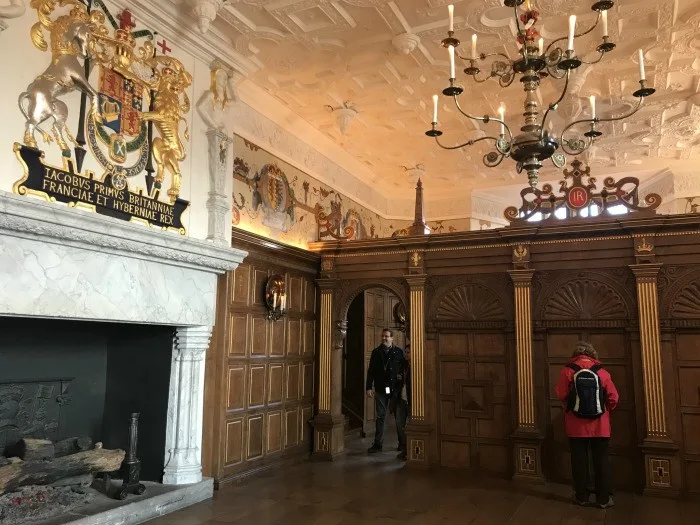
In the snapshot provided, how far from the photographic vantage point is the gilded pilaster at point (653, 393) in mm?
5887

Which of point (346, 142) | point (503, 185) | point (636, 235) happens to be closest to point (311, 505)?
point (636, 235)

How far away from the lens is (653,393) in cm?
602

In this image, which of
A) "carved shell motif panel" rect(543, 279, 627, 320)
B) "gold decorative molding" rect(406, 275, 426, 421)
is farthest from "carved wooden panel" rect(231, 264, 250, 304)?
"carved shell motif panel" rect(543, 279, 627, 320)

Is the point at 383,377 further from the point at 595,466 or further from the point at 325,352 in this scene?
the point at 595,466

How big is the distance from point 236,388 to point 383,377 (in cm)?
236

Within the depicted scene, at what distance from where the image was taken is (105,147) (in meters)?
4.75

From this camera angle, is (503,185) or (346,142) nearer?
(346,142)

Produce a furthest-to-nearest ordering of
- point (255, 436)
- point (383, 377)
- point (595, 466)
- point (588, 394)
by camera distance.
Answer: point (383, 377) → point (255, 436) → point (595, 466) → point (588, 394)

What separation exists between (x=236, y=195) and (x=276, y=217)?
0.90m

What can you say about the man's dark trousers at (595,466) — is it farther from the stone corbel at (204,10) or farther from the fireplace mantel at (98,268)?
the stone corbel at (204,10)

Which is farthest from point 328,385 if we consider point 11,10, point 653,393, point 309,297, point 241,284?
point 11,10

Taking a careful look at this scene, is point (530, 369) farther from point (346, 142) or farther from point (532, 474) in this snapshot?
point (346, 142)

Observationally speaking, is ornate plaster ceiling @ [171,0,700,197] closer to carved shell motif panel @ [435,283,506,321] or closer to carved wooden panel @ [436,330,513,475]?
carved shell motif panel @ [435,283,506,321]

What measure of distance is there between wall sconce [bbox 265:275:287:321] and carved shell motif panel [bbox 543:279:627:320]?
3.27 m
